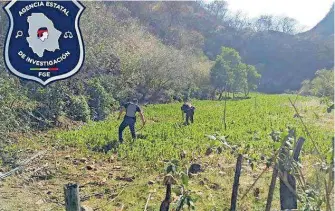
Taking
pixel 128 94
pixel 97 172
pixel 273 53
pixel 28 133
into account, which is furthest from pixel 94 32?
pixel 273 53

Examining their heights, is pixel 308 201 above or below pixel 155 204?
above

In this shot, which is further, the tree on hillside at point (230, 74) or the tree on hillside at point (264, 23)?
the tree on hillside at point (264, 23)

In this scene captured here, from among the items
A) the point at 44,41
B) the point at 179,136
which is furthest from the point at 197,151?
the point at 44,41

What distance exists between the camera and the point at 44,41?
433 cm

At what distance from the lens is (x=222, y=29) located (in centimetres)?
5478

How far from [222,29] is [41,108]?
47.4 meters

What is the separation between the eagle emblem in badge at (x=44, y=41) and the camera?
4211mm

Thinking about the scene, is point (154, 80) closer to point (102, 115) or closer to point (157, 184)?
point (102, 115)

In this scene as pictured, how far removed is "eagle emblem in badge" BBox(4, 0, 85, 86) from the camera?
4.21 meters

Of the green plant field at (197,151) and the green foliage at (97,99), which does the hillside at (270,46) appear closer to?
the green foliage at (97,99)

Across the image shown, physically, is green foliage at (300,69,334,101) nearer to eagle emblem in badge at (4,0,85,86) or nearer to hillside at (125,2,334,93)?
eagle emblem in badge at (4,0,85,86)

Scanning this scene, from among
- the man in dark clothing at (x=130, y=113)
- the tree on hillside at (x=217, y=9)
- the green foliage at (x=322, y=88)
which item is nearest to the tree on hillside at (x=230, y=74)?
the man in dark clothing at (x=130, y=113)

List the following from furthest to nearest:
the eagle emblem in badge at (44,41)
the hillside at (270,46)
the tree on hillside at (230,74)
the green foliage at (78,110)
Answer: the hillside at (270,46)
the tree on hillside at (230,74)
the green foliage at (78,110)
the eagle emblem in badge at (44,41)

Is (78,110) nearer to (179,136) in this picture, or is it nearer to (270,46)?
(179,136)
